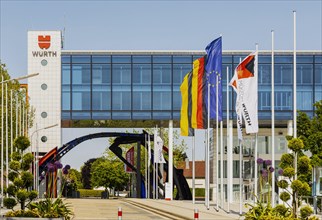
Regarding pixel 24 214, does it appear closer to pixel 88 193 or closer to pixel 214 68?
pixel 214 68

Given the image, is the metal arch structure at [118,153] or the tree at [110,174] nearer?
the metal arch structure at [118,153]

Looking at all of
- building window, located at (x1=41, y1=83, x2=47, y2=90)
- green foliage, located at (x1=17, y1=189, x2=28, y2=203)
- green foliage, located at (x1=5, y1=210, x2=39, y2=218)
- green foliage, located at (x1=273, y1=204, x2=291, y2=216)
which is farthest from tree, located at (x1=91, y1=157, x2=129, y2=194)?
green foliage, located at (x1=273, y1=204, x2=291, y2=216)

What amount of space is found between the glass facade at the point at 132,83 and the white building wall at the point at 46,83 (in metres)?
2.46

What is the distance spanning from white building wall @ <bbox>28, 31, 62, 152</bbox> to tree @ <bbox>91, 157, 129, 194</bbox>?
67.0 m

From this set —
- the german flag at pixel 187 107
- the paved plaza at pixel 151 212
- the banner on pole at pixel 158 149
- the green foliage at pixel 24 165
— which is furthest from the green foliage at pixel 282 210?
the banner on pole at pixel 158 149

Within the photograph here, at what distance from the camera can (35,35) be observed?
355ft

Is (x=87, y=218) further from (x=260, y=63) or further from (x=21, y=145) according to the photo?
(x=260, y=63)

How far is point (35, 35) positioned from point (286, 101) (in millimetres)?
30999

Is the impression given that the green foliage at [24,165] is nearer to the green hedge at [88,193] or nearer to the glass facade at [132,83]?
the glass facade at [132,83]

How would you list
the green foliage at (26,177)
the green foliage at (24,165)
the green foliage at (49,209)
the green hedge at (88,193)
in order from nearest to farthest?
the green foliage at (49,209), the green foliage at (26,177), the green foliage at (24,165), the green hedge at (88,193)

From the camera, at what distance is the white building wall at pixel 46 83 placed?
349ft

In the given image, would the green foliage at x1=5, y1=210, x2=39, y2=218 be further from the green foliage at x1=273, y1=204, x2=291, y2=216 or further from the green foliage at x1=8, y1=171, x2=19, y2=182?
the green foliage at x1=273, y1=204, x2=291, y2=216

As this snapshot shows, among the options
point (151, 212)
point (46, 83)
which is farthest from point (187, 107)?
point (46, 83)

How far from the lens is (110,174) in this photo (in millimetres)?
176375
